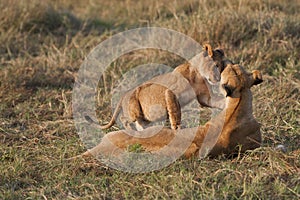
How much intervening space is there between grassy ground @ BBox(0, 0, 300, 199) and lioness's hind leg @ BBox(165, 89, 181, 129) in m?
0.67

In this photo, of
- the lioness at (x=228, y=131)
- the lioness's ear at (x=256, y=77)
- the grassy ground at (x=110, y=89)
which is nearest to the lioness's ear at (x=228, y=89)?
the lioness at (x=228, y=131)

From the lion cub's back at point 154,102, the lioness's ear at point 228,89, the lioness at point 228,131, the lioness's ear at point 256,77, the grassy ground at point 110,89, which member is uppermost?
the lioness's ear at point 256,77

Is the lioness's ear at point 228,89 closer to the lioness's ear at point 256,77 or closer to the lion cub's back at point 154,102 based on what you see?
the lioness's ear at point 256,77

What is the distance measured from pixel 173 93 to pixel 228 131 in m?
0.84

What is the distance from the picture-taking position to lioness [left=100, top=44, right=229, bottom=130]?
16.7 feet

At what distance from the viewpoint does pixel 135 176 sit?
446 centimetres

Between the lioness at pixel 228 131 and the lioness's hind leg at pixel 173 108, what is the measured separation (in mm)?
591

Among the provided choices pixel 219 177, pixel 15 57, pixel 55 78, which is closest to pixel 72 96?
pixel 55 78

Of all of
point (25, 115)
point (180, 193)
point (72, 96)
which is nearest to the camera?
point (180, 193)

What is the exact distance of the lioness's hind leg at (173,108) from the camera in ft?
16.9

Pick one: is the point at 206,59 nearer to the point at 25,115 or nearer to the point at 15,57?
the point at 25,115

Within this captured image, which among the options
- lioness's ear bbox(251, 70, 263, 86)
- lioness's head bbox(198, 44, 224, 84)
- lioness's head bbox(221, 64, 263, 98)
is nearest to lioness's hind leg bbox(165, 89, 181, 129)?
lioness's head bbox(198, 44, 224, 84)

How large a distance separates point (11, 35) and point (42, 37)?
1.44ft

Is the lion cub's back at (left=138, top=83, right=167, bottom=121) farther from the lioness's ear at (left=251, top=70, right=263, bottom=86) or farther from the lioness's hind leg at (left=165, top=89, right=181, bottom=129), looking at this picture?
the lioness's ear at (left=251, top=70, right=263, bottom=86)
